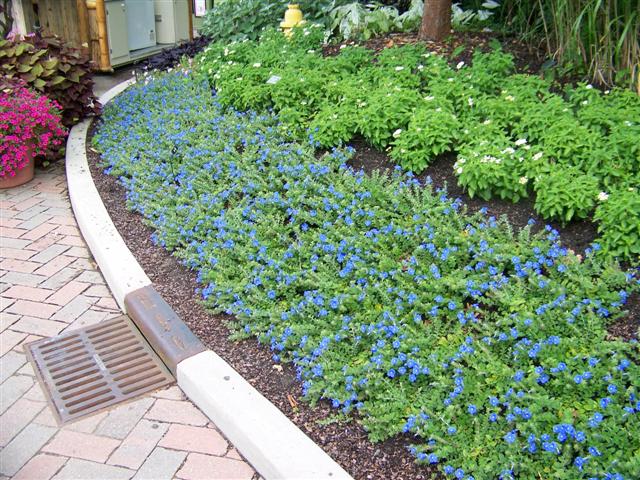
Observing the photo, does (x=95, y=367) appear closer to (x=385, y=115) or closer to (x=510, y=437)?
(x=510, y=437)

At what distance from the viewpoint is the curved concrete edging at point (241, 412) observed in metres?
2.40

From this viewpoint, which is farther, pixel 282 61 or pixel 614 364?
pixel 282 61

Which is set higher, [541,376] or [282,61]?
[282,61]

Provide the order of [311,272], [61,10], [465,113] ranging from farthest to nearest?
[61,10]
[465,113]
[311,272]

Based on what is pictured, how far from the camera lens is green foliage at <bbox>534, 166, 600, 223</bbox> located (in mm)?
3174

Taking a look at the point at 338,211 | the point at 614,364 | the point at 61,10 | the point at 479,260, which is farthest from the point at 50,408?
the point at 61,10

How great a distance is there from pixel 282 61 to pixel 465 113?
2127 mm

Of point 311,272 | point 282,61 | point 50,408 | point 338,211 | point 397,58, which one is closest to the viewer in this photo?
point 50,408

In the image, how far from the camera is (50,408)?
2.97 metres

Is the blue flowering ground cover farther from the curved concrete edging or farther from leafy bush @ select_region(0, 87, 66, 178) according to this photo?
leafy bush @ select_region(0, 87, 66, 178)

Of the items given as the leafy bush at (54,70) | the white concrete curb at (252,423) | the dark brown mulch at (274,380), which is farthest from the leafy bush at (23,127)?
the white concrete curb at (252,423)

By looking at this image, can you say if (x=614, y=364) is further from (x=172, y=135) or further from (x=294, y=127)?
(x=172, y=135)

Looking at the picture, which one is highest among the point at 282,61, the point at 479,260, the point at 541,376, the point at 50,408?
the point at 282,61

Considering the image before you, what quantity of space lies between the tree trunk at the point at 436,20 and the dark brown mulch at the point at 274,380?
3.02 metres
